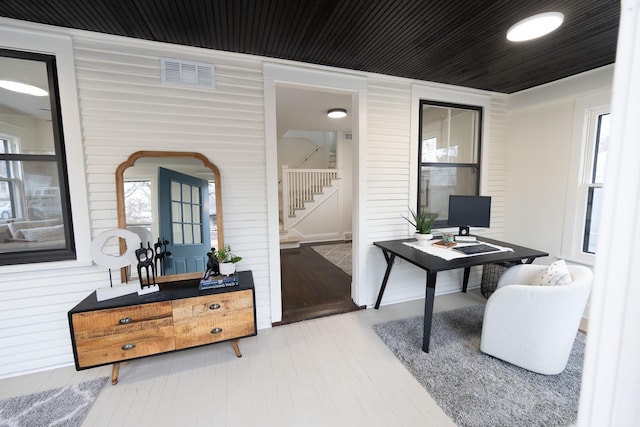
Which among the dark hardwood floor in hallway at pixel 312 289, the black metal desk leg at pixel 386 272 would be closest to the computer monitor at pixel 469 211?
the black metal desk leg at pixel 386 272

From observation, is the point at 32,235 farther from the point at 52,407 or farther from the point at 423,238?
the point at 423,238

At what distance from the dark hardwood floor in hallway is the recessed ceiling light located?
2656 mm

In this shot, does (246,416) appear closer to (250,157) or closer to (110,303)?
(110,303)

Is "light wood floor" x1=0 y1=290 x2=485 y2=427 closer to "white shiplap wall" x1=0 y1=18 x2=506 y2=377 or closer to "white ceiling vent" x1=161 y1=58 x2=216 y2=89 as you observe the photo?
"white shiplap wall" x1=0 y1=18 x2=506 y2=377

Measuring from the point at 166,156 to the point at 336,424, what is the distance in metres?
2.29

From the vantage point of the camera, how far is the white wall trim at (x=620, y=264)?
1.40 feet

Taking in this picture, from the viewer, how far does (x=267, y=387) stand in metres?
1.91

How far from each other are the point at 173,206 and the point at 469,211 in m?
2.98

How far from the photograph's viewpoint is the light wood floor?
65.8 inches

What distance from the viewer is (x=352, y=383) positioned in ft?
6.38

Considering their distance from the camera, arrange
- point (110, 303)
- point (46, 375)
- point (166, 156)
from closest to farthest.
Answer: point (110, 303)
point (46, 375)
point (166, 156)

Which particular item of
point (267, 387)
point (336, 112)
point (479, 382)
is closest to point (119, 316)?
point (267, 387)

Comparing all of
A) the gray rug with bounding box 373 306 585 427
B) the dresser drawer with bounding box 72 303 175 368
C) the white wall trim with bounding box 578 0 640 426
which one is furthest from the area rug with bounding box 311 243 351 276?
the white wall trim with bounding box 578 0 640 426

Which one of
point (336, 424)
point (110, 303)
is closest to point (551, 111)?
point (336, 424)
